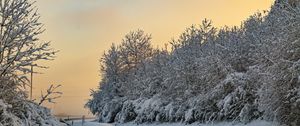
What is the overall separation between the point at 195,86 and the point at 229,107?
7513mm

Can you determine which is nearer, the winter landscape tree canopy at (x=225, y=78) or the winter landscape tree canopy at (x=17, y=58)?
the winter landscape tree canopy at (x=17, y=58)

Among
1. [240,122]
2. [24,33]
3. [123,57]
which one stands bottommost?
[240,122]

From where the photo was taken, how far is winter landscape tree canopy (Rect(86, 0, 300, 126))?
22.1 m

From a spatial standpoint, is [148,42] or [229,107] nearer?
[229,107]

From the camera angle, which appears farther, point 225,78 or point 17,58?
point 225,78

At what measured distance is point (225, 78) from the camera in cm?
3134

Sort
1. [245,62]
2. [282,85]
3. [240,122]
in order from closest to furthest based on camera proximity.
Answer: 1. [282,85]
2. [240,122]
3. [245,62]

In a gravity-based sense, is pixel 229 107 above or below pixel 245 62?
below

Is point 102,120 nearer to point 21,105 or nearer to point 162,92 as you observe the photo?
point 162,92

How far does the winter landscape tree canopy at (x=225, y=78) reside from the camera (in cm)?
2211

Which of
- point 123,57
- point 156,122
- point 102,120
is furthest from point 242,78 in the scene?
point 123,57

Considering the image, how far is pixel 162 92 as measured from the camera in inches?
1686

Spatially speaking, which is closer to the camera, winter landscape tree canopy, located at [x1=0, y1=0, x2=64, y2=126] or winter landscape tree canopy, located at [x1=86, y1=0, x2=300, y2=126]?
winter landscape tree canopy, located at [x1=0, y1=0, x2=64, y2=126]

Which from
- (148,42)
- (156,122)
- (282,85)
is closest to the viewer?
(282,85)
